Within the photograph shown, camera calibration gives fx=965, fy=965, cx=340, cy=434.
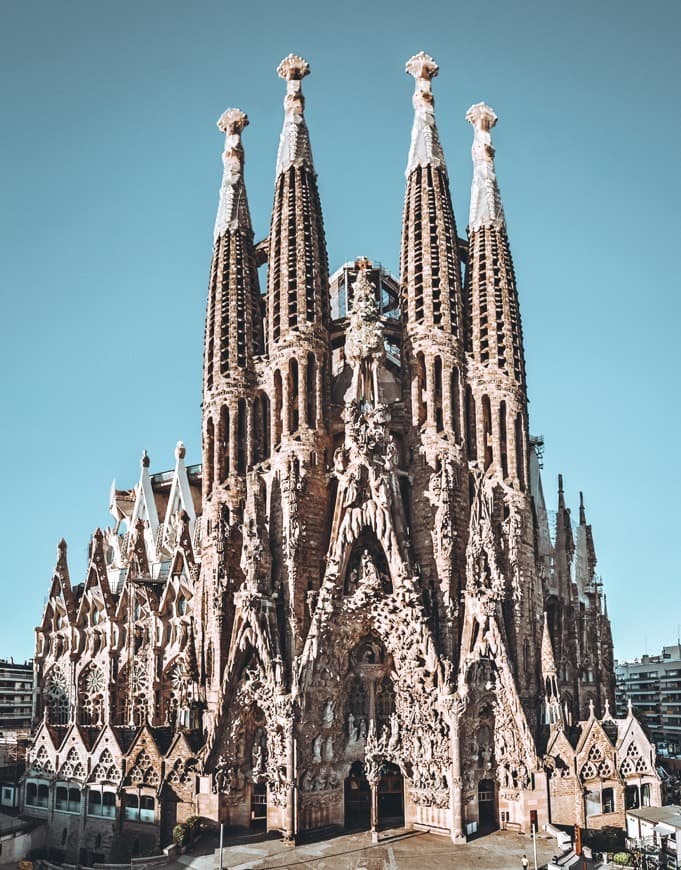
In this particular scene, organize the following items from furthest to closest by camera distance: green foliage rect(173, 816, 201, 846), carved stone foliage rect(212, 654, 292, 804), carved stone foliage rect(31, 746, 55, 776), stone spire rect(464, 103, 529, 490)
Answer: stone spire rect(464, 103, 529, 490), carved stone foliage rect(31, 746, 55, 776), carved stone foliage rect(212, 654, 292, 804), green foliage rect(173, 816, 201, 846)

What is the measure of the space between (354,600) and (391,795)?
889cm

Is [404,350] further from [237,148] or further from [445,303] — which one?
[237,148]

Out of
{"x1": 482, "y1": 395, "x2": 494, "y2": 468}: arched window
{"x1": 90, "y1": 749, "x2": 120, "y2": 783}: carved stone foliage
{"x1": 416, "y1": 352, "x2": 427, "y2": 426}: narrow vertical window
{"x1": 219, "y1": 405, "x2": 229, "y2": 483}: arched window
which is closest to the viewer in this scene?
{"x1": 90, "y1": 749, "x2": 120, "y2": 783}: carved stone foliage

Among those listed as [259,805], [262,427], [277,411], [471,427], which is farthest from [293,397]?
[259,805]

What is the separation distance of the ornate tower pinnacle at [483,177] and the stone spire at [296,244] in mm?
8388

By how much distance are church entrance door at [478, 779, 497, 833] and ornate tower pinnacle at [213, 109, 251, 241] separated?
101 feet

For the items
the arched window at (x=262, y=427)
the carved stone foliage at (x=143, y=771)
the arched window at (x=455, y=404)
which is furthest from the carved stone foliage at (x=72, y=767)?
the arched window at (x=455, y=404)

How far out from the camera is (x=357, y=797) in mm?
42312

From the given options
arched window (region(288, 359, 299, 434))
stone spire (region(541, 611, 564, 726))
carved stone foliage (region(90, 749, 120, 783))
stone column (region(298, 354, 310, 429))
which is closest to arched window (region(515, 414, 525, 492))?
stone spire (region(541, 611, 564, 726))

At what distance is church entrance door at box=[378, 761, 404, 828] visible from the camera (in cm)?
4212

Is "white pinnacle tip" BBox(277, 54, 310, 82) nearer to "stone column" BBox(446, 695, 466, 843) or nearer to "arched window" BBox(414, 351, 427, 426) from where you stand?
"arched window" BBox(414, 351, 427, 426)

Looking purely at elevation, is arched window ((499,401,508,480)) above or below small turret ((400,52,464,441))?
below

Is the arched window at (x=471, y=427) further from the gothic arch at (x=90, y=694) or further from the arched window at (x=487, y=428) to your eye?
the gothic arch at (x=90, y=694)

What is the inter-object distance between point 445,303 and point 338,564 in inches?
569
